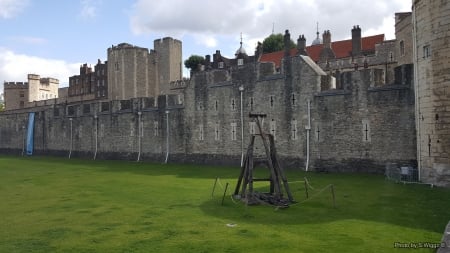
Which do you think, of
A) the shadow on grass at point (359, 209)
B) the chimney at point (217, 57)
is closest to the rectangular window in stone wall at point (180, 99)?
the shadow on grass at point (359, 209)

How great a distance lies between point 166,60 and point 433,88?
→ 162 feet

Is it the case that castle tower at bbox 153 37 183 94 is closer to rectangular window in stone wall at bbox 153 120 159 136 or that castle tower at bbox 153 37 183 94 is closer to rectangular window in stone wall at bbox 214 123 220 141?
rectangular window in stone wall at bbox 153 120 159 136

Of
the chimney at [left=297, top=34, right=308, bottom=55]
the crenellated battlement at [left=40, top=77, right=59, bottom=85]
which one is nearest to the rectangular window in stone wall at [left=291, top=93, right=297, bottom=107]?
the chimney at [left=297, top=34, right=308, bottom=55]

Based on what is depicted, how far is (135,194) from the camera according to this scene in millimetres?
15836

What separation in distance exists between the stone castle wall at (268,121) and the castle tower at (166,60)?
22063mm

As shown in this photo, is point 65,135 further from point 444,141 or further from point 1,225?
point 444,141

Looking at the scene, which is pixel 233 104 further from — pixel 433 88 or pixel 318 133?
pixel 433 88

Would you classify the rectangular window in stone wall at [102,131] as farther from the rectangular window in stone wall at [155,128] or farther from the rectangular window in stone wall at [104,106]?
the rectangular window in stone wall at [155,128]

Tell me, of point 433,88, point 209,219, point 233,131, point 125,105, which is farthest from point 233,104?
point 209,219

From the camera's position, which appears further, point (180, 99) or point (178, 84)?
point (178, 84)

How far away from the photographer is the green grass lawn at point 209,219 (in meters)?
8.96

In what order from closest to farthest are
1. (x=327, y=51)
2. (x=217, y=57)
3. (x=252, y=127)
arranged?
(x=252, y=127) → (x=327, y=51) → (x=217, y=57)

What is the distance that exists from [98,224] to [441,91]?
499 inches

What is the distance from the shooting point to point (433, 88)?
51.3 ft
